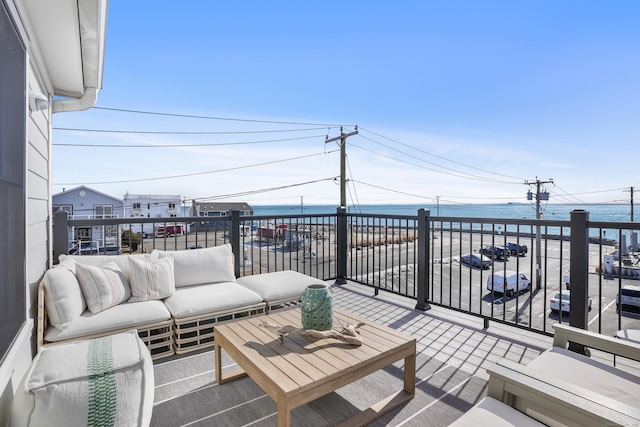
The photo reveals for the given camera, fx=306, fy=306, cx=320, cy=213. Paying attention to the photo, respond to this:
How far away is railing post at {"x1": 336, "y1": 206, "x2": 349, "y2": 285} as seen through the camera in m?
4.74

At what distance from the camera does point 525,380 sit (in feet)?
3.98

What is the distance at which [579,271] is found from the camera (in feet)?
8.13

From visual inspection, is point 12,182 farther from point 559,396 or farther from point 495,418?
point 559,396

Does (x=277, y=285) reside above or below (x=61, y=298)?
below

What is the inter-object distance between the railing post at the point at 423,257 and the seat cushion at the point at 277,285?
1221 mm

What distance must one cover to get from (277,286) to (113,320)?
142cm

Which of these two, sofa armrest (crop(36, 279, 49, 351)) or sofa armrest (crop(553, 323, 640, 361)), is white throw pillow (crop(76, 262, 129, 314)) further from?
sofa armrest (crop(553, 323, 640, 361))

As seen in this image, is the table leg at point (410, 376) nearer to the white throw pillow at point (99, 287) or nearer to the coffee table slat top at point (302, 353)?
the coffee table slat top at point (302, 353)

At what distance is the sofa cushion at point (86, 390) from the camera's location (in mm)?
1187

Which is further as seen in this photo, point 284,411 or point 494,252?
point 494,252

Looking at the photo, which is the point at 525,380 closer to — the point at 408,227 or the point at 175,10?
the point at 408,227

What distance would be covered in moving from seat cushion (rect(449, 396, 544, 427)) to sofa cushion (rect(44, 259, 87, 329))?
2.53 meters

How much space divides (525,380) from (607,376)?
2.06 feet

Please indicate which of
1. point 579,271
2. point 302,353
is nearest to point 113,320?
point 302,353
